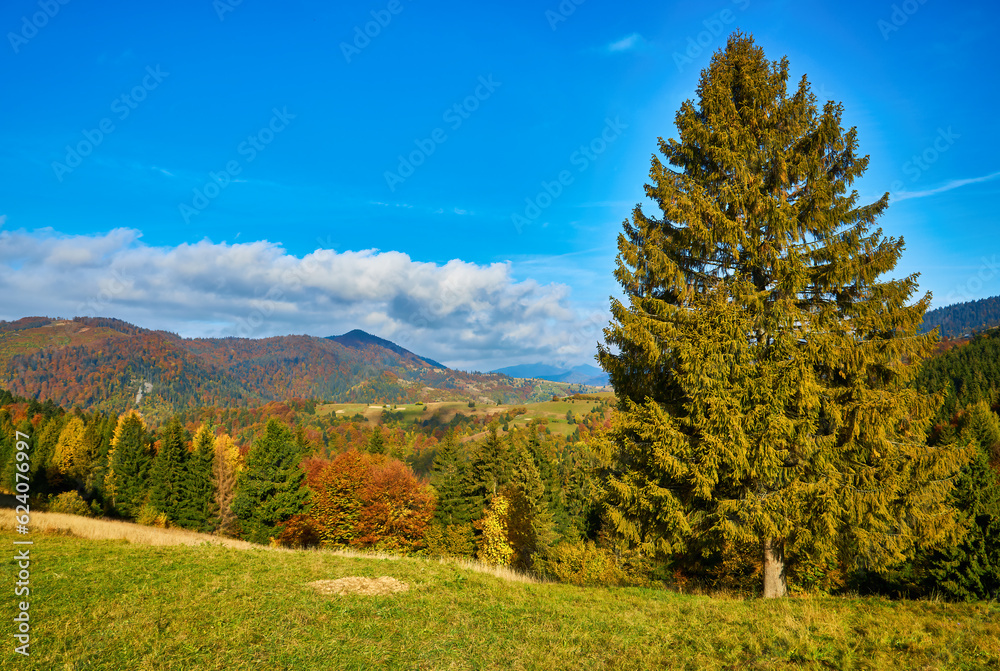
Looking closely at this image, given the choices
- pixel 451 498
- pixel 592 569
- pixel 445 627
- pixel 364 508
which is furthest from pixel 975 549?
pixel 451 498

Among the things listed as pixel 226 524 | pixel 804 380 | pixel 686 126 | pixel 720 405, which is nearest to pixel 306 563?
pixel 720 405

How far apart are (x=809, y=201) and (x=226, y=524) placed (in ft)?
203

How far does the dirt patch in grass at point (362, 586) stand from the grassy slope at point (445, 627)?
31 centimetres

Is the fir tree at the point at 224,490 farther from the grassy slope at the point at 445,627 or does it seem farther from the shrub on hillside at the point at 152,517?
the grassy slope at the point at 445,627

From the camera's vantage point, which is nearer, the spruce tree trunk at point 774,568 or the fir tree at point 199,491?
the spruce tree trunk at point 774,568

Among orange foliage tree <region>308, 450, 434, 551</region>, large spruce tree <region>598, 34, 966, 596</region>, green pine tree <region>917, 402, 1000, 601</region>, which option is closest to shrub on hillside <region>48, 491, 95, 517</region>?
orange foliage tree <region>308, 450, 434, 551</region>

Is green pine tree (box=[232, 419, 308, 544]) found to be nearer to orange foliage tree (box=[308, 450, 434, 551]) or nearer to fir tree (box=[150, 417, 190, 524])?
orange foliage tree (box=[308, 450, 434, 551])

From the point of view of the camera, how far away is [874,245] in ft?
36.0

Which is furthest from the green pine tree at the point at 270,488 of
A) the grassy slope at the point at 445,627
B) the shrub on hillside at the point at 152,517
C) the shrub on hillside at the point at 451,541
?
the grassy slope at the point at 445,627

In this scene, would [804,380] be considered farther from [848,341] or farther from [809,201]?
[809,201]

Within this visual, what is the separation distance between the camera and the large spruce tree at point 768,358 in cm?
1004

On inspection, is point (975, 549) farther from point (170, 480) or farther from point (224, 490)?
point (224, 490)

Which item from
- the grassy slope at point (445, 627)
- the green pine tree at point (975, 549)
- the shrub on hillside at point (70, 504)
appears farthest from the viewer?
the shrub on hillside at point (70, 504)

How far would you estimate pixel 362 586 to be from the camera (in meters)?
10.5
